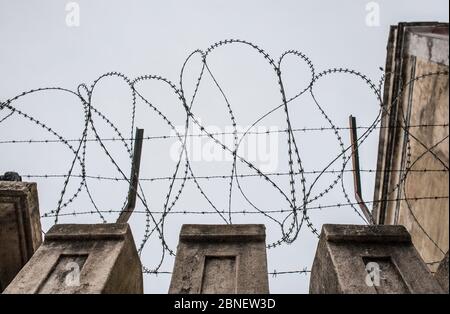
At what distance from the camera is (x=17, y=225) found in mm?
6387

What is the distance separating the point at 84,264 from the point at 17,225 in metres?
2.04

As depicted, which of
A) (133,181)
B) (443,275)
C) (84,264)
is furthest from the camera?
(133,181)

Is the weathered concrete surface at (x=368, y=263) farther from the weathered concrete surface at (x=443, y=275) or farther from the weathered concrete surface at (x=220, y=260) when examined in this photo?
the weathered concrete surface at (x=220, y=260)

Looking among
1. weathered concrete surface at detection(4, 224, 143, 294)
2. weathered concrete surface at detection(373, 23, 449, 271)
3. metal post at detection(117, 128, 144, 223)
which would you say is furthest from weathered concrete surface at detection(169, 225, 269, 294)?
weathered concrete surface at detection(373, 23, 449, 271)

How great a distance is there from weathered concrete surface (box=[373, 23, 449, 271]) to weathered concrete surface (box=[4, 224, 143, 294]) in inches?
142

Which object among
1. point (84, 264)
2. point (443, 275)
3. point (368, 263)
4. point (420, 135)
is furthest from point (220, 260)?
point (420, 135)

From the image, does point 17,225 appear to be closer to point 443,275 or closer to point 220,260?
point 220,260

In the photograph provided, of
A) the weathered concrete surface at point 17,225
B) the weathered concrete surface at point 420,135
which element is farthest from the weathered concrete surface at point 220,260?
the weathered concrete surface at point 17,225

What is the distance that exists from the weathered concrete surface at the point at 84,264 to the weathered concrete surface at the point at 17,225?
3.25 feet

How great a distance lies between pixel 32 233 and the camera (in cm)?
658

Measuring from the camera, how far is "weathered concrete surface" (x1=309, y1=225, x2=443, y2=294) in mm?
4426

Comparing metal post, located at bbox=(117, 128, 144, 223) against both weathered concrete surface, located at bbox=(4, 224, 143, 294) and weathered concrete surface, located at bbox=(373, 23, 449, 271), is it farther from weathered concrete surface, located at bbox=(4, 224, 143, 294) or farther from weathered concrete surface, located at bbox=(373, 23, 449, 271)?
weathered concrete surface, located at bbox=(373, 23, 449, 271)
